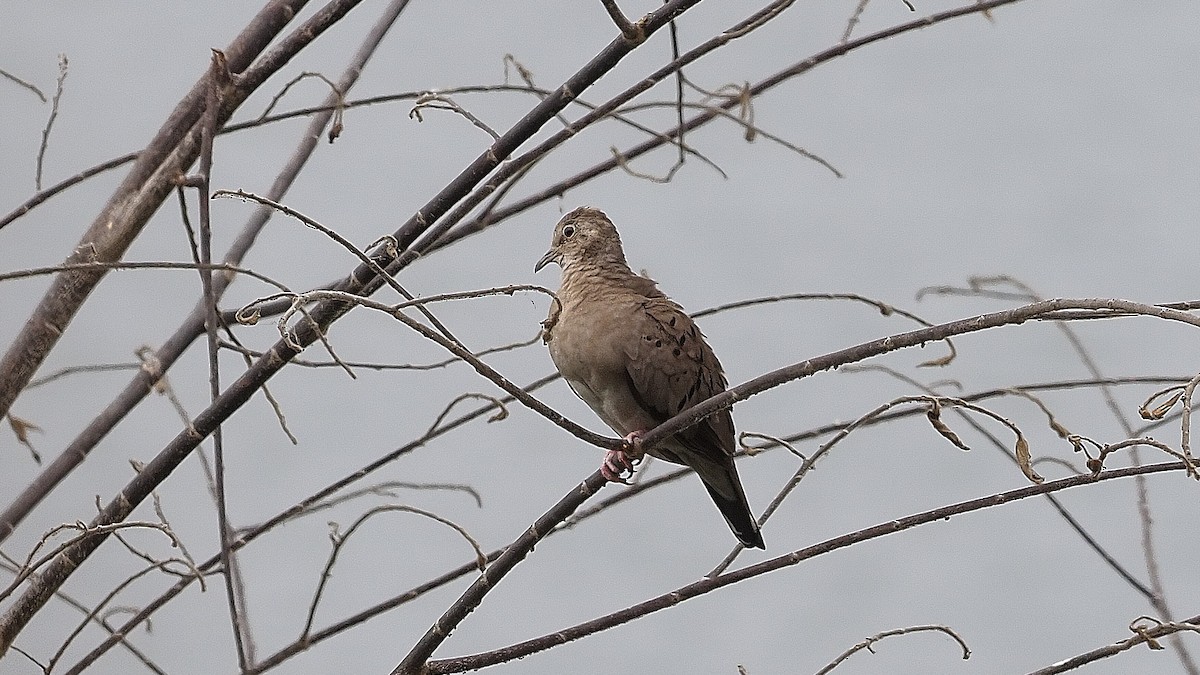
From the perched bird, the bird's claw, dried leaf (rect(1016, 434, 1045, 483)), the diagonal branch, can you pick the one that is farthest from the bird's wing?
dried leaf (rect(1016, 434, 1045, 483))

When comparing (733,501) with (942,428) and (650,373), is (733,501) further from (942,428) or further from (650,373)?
(942,428)

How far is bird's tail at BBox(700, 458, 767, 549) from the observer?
1.32 metres

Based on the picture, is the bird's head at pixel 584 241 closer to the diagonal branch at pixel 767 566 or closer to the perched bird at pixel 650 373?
the perched bird at pixel 650 373

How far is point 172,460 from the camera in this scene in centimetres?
92

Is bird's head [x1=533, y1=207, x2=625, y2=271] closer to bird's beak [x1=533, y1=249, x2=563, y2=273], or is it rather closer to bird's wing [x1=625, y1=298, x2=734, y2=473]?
bird's beak [x1=533, y1=249, x2=563, y2=273]

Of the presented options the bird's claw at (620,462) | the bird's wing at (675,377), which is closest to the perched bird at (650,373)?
the bird's wing at (675,377)

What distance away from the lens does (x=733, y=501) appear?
1.35m

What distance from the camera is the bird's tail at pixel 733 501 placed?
1323 mm

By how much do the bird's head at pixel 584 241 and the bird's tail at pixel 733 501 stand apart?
11.4 inches

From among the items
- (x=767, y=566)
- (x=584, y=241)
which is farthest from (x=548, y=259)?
(x=767, y=566)

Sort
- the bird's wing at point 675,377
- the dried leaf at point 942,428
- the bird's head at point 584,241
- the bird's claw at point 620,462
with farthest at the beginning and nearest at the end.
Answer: the bird's head at point 584,241, the bird's wing at point 675,377, the bird's claw at point 620,462, the dried leaf at point 942,428

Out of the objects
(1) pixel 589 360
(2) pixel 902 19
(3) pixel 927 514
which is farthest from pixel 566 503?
(2) pixel 902 19

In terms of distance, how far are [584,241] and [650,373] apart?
0.86 ft

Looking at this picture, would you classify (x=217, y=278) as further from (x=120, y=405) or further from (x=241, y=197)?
(x=241, y=197)
